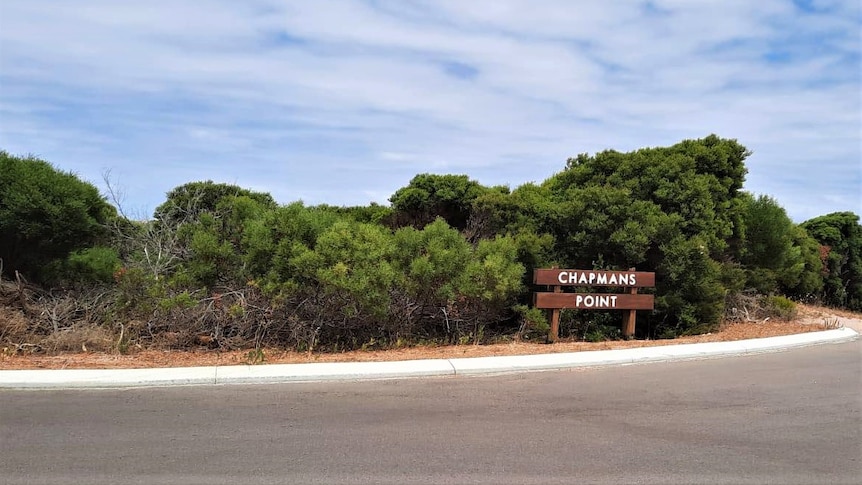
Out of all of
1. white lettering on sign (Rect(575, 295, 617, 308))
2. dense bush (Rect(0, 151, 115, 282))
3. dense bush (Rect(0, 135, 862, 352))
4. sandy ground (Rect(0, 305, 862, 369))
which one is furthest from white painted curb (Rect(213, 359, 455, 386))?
dense bush (Rect(0, 151, 115, 282))

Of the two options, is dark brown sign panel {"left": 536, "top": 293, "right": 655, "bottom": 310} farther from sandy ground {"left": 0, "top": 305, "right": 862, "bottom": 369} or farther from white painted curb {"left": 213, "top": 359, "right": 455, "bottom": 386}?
white painted curb {"left": 213, "top": 359, "right": 455, "bottom": 386}

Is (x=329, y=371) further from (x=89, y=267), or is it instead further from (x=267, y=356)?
(x=89, y=267)

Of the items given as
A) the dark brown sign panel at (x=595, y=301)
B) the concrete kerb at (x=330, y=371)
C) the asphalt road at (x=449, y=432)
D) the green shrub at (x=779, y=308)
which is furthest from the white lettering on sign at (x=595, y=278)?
the green shrub at (x=779, y=308)

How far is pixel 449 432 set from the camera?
666 cm

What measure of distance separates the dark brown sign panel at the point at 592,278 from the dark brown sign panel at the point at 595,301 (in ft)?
0.80

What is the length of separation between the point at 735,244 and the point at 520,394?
11.5m

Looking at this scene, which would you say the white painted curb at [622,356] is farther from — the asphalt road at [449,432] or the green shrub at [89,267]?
the green shrub at [89,267]

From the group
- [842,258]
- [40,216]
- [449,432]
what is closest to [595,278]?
[449,432]

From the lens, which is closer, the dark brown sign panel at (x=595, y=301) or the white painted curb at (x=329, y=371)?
the white painted curb at (x=329, y=371)

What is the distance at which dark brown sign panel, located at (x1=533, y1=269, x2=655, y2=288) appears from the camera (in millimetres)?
13273

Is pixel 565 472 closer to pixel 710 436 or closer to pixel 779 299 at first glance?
pixel 710 436

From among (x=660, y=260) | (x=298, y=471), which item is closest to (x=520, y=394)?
(x=298, y=471)

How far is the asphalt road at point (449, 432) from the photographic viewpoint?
5496mm

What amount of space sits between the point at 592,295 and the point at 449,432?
769 centimetres
